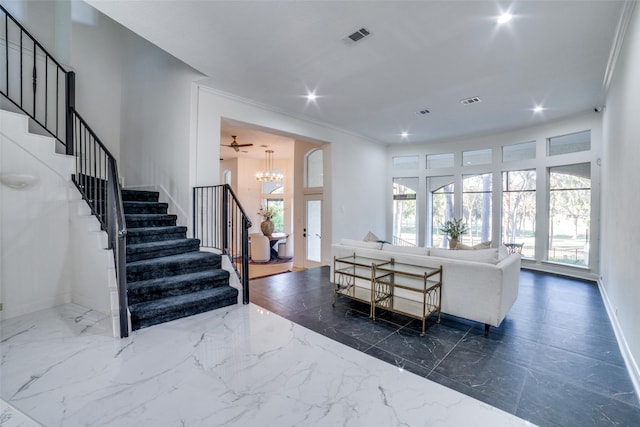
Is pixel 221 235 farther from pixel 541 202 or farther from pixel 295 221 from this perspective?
pixel 541 202

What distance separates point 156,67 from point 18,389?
5.05 meters

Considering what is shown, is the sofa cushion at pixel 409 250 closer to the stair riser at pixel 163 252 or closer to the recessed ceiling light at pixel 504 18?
the recessed ceiling light at pixel 504 18

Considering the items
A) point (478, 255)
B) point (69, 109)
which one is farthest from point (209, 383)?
point (69, 109)

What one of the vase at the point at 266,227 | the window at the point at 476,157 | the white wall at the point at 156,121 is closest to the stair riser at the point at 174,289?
the white wall at the point at 156,121

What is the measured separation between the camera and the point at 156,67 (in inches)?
202

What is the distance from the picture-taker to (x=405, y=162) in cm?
855

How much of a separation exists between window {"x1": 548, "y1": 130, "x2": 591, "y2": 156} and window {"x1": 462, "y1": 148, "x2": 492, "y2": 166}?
1262 mm

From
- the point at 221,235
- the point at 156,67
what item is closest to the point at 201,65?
the point at 156,67

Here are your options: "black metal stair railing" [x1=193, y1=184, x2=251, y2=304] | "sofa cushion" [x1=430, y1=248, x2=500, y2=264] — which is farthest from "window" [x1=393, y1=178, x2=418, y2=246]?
"black metal stair railing" [x1=193, y1=184, x2=251, y2=304]

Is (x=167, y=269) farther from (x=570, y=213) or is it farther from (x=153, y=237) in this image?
(x=570, y=213)

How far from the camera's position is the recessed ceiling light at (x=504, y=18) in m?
2.75

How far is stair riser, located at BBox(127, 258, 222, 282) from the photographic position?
11.5 ft

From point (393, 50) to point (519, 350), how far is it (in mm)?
3537

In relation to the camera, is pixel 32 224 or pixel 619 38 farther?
pixel 32 224
